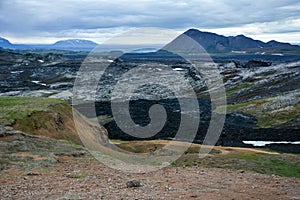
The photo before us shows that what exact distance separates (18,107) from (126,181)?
23171mm

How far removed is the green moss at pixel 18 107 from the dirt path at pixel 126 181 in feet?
41.0

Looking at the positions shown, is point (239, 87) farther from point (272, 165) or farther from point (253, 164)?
point (253, 164)

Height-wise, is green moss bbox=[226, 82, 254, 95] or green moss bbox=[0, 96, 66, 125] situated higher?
green moss bbox=[0, 96, 66, 125]

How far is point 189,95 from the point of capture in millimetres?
134125

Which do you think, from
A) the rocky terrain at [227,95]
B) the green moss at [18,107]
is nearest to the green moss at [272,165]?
the green moss at [18,107]

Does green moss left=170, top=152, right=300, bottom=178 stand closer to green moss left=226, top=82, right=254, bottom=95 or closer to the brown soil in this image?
the brown soil

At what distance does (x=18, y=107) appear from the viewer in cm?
4019

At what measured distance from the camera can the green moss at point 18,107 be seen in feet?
120

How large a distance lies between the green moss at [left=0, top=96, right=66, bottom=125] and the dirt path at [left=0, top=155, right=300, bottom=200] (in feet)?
41.0

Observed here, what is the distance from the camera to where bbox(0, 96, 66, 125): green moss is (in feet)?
120

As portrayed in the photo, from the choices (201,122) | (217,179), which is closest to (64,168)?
(217,179)

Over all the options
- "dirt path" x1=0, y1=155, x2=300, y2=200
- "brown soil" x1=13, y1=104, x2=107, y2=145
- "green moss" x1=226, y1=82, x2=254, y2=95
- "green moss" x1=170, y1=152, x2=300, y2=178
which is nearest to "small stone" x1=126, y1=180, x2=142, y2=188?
"dirt path" x1=0, y1=155, x2=300, y2=200

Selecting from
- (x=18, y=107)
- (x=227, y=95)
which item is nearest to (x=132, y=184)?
(x=18, y=107)

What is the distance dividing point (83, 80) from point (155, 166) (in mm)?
140762
